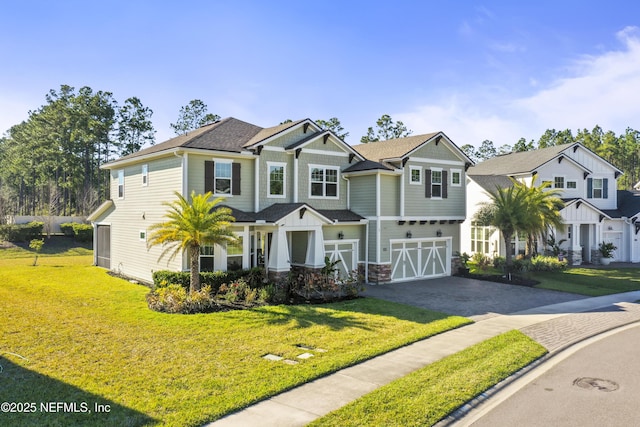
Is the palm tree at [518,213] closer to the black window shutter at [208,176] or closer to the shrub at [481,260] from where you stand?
the shrub at [481,260]

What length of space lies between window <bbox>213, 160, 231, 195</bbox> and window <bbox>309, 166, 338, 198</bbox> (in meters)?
4.42

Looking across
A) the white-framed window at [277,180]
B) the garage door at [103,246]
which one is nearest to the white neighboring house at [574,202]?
the white-framed window at [277,180]

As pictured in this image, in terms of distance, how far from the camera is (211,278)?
17297 millimetres

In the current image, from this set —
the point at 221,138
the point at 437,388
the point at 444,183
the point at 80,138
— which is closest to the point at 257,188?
the point at 221,138

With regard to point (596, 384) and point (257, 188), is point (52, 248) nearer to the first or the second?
point (257, 188)

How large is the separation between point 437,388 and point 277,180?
1406cm

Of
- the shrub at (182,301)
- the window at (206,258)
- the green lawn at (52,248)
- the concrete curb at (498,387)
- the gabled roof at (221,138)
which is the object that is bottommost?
the concrete curb at (498,387)

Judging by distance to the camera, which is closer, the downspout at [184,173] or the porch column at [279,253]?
the downspout at [184,173]

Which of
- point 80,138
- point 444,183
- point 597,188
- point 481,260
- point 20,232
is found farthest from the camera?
point 80,138

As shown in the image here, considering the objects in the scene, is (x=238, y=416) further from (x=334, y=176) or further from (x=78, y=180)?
(x=78, y=180)

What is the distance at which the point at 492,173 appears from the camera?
1417 inches

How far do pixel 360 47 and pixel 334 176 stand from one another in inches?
272

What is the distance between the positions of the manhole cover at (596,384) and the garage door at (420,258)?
556 inches

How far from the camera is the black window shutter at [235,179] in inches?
781
